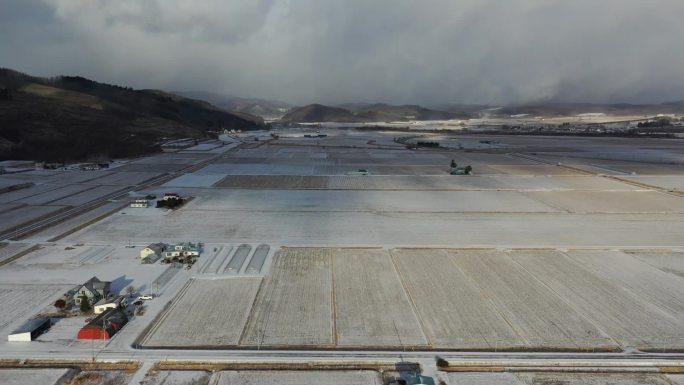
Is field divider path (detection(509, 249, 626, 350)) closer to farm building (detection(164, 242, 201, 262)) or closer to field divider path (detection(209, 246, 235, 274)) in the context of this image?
field divider path (detection(209, 246, 235, 274))

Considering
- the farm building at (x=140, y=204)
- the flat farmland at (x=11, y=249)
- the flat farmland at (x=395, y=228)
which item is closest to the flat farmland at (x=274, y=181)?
the farm building at (x=140, y=204)

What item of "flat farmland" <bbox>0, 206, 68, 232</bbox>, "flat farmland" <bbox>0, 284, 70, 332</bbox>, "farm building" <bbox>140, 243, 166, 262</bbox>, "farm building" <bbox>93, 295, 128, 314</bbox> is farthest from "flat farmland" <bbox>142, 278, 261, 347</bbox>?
"flat farmland" <bbox>0, 206, 68, 232</bbox>

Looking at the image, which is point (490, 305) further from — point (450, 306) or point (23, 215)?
point (23, 215)

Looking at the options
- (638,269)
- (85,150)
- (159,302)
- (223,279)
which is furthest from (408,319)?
(85,150)

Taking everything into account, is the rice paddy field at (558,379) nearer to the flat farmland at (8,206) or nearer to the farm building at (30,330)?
the farm building at (30,330)

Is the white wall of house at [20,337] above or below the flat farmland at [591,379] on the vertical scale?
above

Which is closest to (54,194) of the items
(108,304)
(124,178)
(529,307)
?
(124,178)

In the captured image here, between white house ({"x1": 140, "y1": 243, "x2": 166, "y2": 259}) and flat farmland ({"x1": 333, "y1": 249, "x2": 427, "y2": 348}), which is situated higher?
white house ({"x1": 140, "y1": 243, "x2": 166, "y2": 259})
